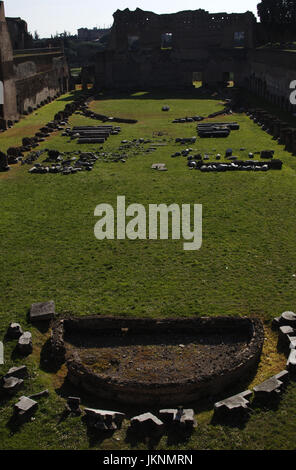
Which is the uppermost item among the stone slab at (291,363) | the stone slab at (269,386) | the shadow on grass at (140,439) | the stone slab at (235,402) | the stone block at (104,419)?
the stone slab at (291,363)

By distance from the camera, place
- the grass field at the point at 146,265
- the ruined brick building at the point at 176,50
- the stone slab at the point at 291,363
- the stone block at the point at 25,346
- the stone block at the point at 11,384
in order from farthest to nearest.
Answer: the ruined brick building at the point at 176,50, the stone block at the point at 25,346, the stone slab at the point at 291,363, the stone block at the point at 11,384, the grass field at the point at 146,265

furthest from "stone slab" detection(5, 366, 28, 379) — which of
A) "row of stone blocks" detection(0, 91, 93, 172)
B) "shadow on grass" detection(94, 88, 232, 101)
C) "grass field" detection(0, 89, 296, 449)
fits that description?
"shadow on grass" detection(94, 88, 232, 101)

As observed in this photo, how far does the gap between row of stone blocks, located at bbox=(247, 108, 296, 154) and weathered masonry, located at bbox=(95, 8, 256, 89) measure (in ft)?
58.1

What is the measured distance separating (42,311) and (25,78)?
33610mm

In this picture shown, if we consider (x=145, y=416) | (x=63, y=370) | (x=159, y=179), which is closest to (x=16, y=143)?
(x=159, y=179)

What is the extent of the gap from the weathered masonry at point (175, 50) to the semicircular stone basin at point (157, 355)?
43498mm

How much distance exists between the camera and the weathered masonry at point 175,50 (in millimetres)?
50156

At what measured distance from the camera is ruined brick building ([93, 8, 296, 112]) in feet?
164

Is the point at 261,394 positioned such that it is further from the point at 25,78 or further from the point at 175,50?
the point at 175,50

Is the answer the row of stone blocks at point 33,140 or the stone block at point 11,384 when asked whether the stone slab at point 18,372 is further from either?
the row of stone blocks at point 33,140

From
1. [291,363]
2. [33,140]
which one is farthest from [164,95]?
[291,363]

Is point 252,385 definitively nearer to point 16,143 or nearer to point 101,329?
point 101,329

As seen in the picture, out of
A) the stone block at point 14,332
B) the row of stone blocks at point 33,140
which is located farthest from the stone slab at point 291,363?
the row of stone blocks at point 33,140

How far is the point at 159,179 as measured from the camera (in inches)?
800
